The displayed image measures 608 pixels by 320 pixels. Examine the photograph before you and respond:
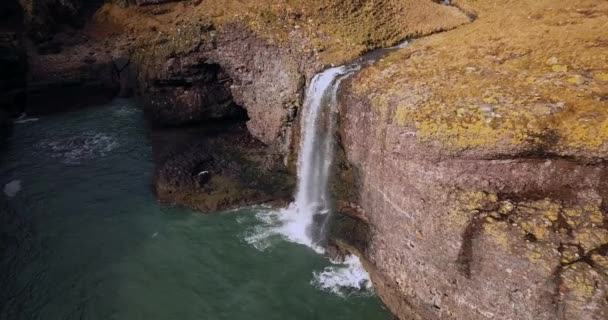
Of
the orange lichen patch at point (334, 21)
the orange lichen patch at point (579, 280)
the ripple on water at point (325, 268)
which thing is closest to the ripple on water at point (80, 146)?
the orange lichen patch at point (334, 21)

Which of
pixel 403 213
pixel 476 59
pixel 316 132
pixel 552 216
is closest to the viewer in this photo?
pixel 552 216

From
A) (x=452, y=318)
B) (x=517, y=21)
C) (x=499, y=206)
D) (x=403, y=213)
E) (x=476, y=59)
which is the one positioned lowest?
(x=452, y=318)

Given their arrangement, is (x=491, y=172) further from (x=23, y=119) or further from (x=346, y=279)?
(x=23, y=119)

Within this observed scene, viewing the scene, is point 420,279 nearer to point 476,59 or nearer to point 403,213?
point 403,213

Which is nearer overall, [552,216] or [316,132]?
[552,216]

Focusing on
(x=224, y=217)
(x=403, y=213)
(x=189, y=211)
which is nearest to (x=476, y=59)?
(x=403, y=213)

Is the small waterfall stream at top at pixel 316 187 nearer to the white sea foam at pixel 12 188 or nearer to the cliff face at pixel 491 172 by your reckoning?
the cliff face at pixel 491 172

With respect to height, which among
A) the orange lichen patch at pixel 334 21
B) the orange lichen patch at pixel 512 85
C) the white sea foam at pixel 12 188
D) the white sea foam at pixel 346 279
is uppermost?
the orange lichen patch at pixel 334 21

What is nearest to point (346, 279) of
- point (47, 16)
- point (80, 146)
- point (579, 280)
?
point (579, 280)
